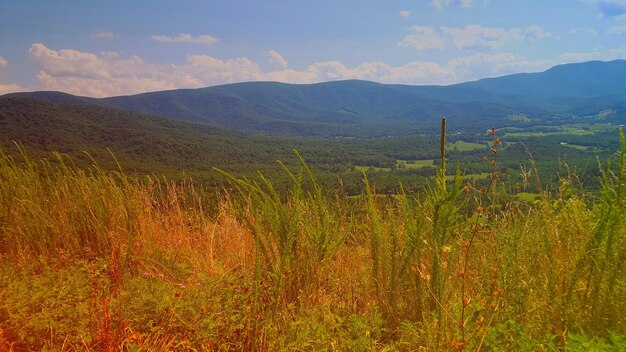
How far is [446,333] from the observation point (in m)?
2.08

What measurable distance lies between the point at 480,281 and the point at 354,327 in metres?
1.05

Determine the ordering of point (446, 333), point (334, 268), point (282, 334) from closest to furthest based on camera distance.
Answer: point (446, 333) → point (282, 334) → point (334, 268)

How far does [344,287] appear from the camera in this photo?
3.10 meters

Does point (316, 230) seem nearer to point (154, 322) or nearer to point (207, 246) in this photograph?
point (154, 322)

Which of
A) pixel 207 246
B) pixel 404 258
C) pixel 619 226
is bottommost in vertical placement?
pixel 207 246

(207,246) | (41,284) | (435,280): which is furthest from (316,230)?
(41,284)

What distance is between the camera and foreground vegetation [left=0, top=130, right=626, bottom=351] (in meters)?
2.07

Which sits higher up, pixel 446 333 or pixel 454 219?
pixel 454 219

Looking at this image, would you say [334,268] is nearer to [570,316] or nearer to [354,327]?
[354,327]

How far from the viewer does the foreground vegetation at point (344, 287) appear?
2068 mm

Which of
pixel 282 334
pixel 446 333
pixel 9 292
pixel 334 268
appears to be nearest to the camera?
pixel 446 333

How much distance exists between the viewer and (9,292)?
262 centimetres

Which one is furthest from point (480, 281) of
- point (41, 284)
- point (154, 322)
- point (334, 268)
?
point (41, 284)

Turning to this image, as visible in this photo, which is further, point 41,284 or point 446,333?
point 41,284
